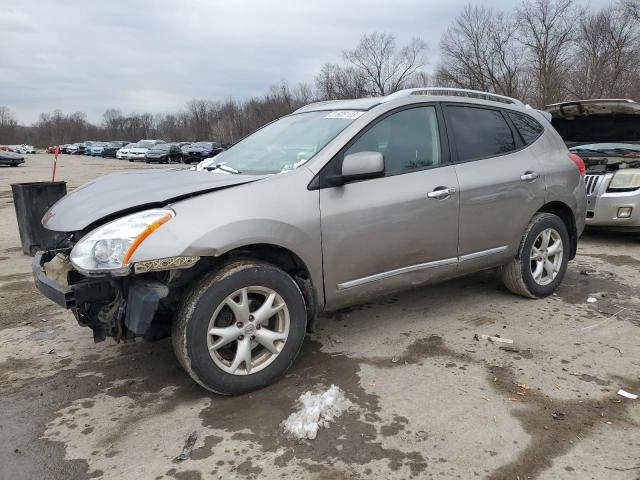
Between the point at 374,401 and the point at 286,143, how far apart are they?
193 centimetres

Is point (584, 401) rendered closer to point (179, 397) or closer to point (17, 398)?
point (179, 397)

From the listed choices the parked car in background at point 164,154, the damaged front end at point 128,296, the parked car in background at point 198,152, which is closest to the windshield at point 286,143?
the damaged front end at point 128,296

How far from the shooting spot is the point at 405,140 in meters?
3.66

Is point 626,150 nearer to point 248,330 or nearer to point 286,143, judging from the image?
point 286,143

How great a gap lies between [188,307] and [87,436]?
848 millimetres

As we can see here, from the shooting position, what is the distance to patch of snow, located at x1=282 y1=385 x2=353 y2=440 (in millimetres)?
2605

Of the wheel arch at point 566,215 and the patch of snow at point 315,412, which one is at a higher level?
the wheel arch at point 566,215

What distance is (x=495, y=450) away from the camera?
8.05ft

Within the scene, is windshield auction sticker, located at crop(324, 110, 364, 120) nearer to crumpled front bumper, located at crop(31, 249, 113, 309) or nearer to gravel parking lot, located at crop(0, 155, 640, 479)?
gravel parking lot, located at crop(0, 155, 640, 479)

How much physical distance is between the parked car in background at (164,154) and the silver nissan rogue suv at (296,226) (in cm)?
3549

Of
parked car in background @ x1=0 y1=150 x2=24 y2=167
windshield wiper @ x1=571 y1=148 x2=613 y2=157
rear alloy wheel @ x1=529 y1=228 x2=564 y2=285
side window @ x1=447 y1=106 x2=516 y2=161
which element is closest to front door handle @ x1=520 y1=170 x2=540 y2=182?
side window @ x1=447 y1=106 x2=516 y2=161

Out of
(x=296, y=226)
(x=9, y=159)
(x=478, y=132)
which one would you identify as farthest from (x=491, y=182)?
(x=9, y=159)

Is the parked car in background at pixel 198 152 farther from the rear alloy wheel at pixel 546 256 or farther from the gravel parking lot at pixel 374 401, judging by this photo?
the rear alloy wheel at pixel 546 256

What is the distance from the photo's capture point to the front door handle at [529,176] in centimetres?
421
